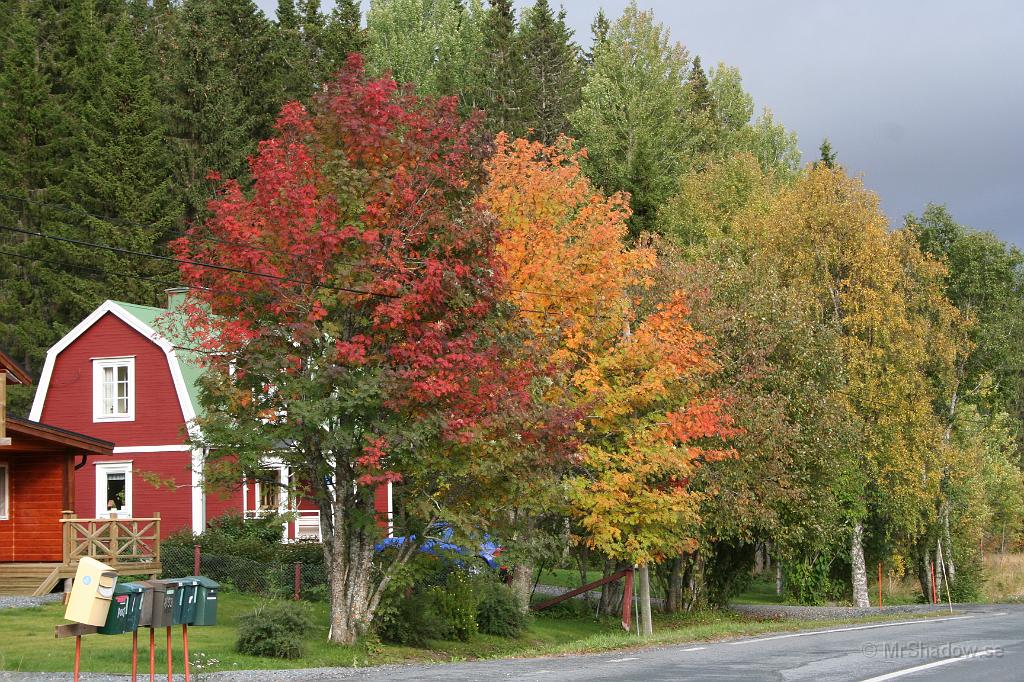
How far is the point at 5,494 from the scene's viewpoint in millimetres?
30297

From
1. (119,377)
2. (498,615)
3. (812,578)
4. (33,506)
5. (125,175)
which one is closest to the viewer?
(498,615)

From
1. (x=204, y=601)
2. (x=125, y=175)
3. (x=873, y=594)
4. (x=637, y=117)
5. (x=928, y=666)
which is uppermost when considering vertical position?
(x=637, y=117)

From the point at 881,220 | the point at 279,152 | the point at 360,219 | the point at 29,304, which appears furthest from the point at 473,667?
the point at 29,304

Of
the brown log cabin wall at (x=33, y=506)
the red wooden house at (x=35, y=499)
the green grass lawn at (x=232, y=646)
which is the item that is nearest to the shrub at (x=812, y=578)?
the green grass lawn at (x=232, y=646)

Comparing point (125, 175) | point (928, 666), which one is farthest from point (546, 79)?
point (928, 666)

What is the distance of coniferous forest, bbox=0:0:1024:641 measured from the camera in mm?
21391

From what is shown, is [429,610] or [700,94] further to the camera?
[700,94]

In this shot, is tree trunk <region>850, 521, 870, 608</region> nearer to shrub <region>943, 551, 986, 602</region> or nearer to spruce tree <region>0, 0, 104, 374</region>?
shrub <region>943, 551, 986, 602</region>

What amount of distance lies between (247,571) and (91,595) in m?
18.4

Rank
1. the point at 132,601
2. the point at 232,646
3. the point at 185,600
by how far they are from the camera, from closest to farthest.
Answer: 1. the point at 132,601
2. the point at 185,600
3. the point at 232,646

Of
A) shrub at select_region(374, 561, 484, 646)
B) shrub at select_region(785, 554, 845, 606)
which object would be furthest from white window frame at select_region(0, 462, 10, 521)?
shrub at select_region(785, 554, 845, 606)

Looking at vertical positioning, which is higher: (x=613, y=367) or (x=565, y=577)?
(x=613, y=367)

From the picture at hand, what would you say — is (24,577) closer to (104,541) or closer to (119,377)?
(104,541)

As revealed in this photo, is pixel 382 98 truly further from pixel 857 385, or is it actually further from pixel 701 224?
pixel 701 224
